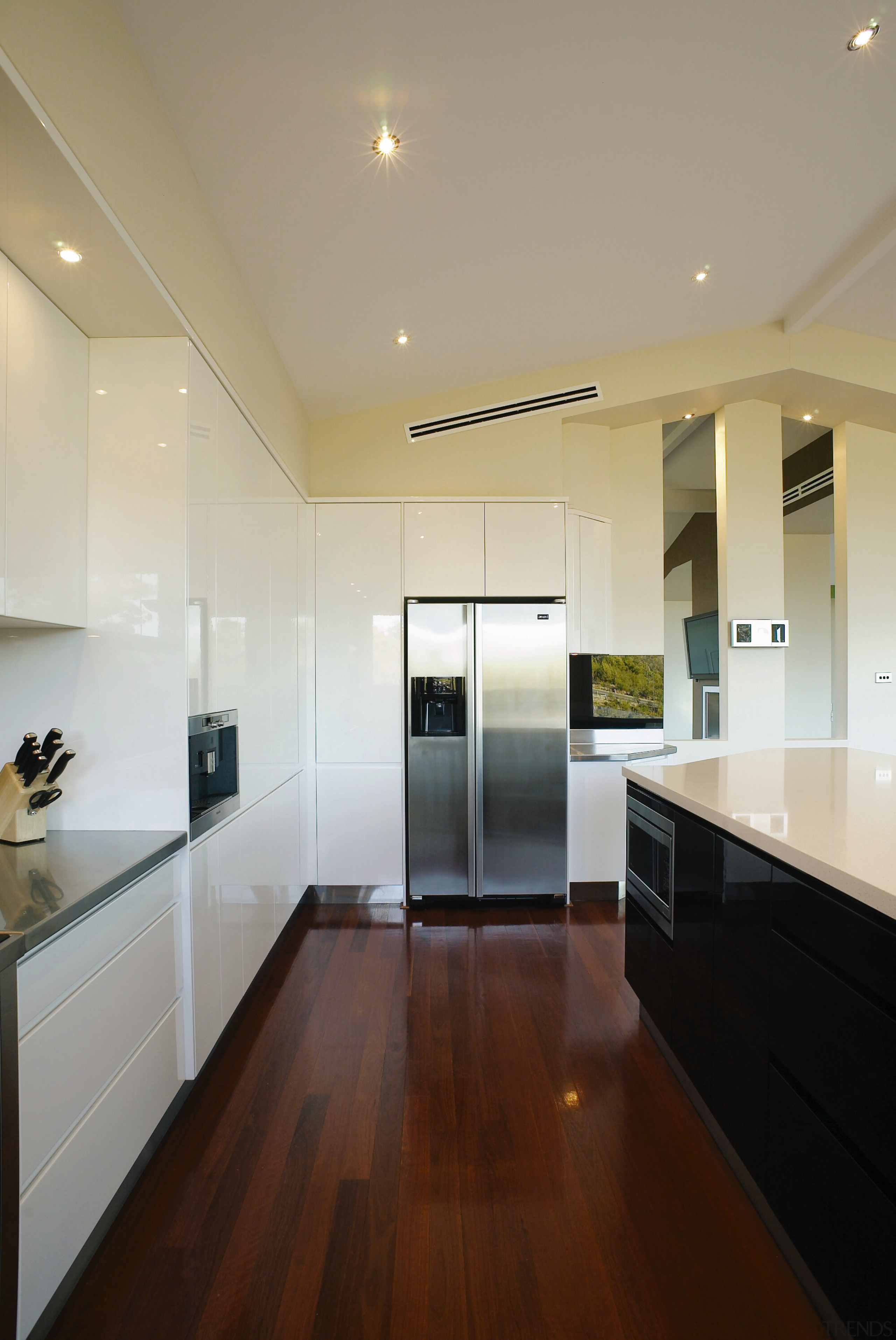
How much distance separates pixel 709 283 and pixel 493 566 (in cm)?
182

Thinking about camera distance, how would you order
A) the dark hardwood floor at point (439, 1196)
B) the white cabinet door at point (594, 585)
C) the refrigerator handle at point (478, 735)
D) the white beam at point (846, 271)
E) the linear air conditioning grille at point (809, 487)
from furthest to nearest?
the linear air conditioning grille at point (809, 487) → the white cabinet door at point (594, 585) → the refrigerator handle at point (478, 735) → the white beam at point (846, 271) → the dark hardwood floor at point (439, 1196)

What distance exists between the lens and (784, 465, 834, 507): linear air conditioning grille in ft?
19.5

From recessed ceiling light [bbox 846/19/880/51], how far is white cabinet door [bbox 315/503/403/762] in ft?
8.41

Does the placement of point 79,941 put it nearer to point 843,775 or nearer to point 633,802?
point 633,802

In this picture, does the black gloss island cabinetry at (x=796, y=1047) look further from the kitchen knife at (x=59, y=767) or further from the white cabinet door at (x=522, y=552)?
the white cabinet door at (x=522, y=552)

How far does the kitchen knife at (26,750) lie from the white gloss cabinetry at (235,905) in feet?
1.76

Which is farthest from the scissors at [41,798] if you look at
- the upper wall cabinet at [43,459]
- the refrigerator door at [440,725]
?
the refrigerator door at [440,725]

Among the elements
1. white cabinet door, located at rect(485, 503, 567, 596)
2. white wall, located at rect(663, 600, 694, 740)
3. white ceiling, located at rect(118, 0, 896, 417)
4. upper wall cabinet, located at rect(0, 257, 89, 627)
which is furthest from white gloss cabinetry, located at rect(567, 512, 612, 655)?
white wall, located at rect(663, 600, 694, 740)

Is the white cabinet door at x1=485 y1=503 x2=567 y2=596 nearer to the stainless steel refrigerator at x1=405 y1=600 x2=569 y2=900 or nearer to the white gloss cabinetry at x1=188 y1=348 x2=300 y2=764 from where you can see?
the stainless steel refrigerator at x1=405 y1=600 x2=569 y2=900

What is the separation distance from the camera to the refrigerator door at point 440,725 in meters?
3.76

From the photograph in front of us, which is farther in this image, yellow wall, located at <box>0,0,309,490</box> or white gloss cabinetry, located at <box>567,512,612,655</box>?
white gloss cabinetry, located at <box>567,512,612,655</box>

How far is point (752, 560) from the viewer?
4582 mm

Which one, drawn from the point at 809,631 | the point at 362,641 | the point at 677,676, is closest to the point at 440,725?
the point at 362,641

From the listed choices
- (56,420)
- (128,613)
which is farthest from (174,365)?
(128,613)
